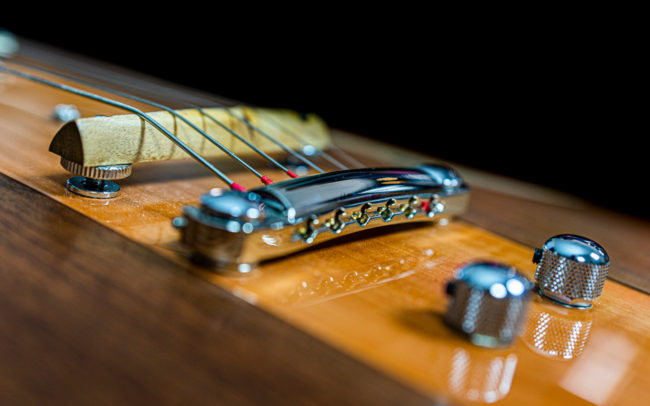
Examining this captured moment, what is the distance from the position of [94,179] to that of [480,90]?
1.49 metres

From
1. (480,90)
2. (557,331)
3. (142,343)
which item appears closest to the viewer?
(142,343)

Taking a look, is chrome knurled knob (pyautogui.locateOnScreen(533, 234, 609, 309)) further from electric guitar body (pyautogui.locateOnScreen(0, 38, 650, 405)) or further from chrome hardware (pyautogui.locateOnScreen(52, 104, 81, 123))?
chrome hardware (pyautogui.locateOnScreen(52, 104, 81, 123))

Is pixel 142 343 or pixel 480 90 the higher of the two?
pixel 480 90

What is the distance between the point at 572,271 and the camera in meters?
0.63

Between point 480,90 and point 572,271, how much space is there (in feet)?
4.64

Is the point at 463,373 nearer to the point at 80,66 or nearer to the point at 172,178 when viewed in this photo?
the point at 172,178

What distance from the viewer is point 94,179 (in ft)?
2.41

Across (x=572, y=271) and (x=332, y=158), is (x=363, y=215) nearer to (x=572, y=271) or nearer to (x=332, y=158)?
(x=572, y=271)

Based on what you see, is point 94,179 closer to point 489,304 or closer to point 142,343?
point 142,343

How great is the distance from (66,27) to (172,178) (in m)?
2.94

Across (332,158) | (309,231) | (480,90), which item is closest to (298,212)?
(309,231)

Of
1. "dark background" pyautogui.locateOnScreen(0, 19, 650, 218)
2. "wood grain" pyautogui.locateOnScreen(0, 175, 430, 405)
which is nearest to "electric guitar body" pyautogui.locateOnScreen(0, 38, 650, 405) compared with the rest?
"wood grain" pyautogui.locateOnScreen(0, 175, 430, 405)

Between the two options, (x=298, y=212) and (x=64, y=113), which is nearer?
(x=298, y=212)

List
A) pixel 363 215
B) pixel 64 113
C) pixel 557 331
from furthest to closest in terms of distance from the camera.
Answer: pixel 64 113 < pixel 363 215 < pixel 557 331
